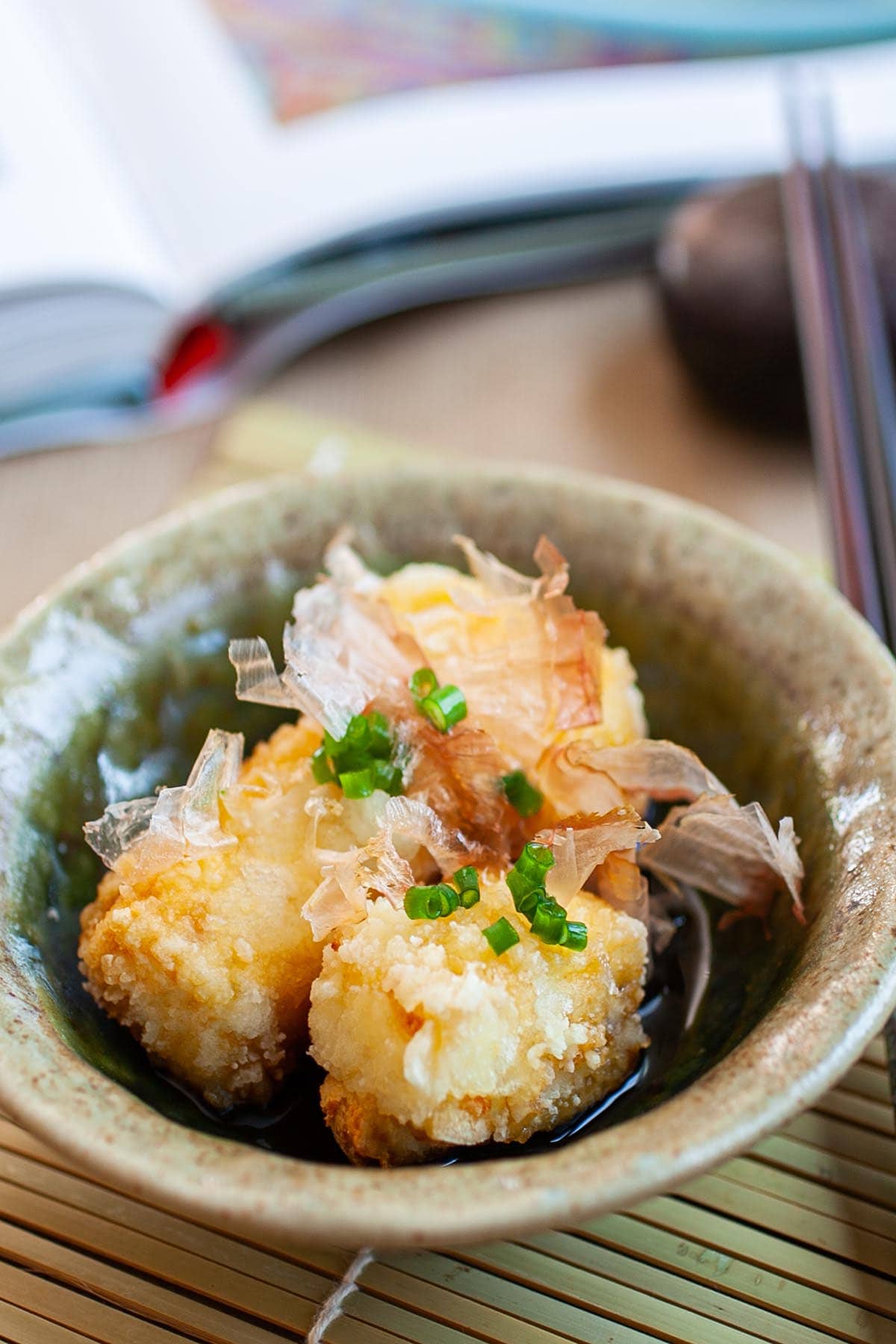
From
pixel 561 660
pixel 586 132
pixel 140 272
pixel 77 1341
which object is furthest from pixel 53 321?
pixel 77 1341

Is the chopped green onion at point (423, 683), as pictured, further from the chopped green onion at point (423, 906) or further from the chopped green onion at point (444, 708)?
the chopped green onion at point (423, 906)

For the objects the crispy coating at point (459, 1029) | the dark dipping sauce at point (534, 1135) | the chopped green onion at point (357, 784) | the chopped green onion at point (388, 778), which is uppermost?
the chopped green onion at point (357, 784)

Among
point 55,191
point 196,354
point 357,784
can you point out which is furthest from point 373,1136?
point 55,191

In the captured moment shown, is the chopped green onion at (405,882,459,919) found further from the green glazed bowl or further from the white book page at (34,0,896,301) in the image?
the white book page at (34,0,896,301)

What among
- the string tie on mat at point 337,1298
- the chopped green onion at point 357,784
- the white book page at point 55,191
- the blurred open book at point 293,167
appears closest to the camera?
the string tie on mat at point 337,1298

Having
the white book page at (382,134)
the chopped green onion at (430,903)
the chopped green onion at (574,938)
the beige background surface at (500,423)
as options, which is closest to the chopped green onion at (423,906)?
the chopped green onion at (430,903)

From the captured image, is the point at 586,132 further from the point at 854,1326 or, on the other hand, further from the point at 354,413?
the point at 854,1326

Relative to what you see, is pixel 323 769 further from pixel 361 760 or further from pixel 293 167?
pixel 293 167
